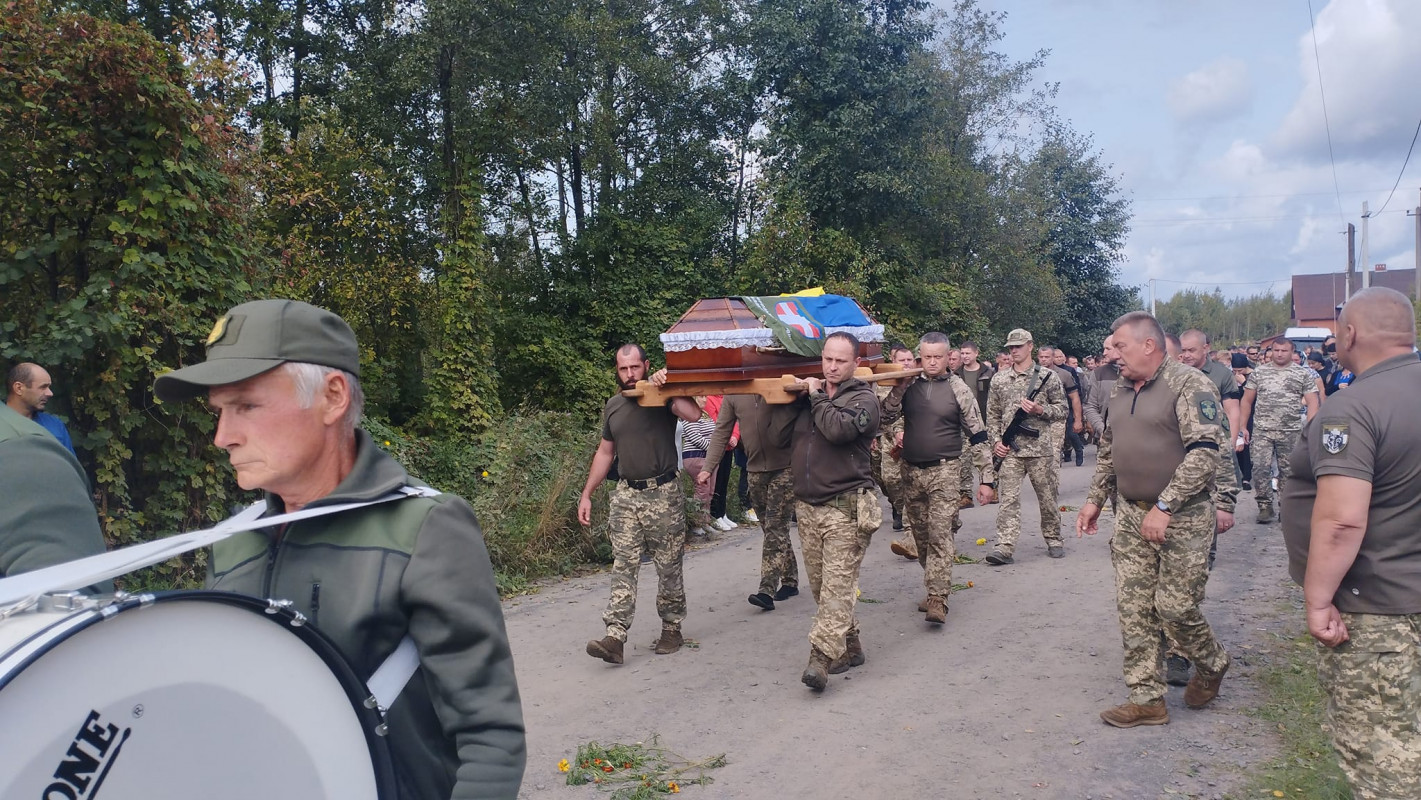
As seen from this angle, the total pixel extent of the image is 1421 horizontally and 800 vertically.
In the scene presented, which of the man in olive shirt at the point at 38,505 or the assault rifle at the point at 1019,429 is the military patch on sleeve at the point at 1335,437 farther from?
the assault rifle at the point at 1019,429

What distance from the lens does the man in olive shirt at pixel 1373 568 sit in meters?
3.67

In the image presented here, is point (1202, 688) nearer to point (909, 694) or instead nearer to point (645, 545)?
point (909, 694)

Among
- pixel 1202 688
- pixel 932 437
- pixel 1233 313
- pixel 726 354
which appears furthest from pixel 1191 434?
pixel 1233 313

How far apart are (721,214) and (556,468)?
12.1 m

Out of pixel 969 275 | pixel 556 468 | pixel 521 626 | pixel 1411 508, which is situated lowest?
pixel 521 626

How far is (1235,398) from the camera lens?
11.0m

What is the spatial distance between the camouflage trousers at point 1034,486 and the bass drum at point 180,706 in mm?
9214

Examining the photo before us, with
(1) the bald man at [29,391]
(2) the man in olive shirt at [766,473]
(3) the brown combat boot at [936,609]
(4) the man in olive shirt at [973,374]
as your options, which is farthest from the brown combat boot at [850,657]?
(4) the man in olive shirt at [973,374]

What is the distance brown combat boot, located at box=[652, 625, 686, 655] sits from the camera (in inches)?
299

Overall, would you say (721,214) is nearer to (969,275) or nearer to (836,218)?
(836,218)

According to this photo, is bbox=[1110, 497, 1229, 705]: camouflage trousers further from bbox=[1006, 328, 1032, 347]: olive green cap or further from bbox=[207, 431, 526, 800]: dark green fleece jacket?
bbox=[1006, 328, 1032, 347]: olive green cap

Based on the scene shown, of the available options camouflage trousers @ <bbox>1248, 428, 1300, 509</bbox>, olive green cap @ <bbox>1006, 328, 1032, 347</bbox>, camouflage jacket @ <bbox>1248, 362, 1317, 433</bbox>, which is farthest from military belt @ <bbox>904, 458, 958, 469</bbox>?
camouflage jacket @ <bbox>1248, 362, 1317, 433</bbox>

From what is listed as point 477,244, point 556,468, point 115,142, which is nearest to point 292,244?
point 477,244

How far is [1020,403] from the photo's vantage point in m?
10.4
